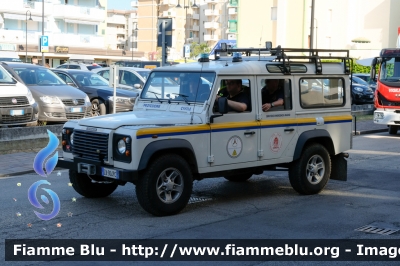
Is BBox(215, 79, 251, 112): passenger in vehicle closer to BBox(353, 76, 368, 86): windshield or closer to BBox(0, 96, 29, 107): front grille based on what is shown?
BBox(0, 96, 29, 107): front grille

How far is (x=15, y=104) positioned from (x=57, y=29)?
5209cm

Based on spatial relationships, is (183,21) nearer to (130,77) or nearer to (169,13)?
(169,13)

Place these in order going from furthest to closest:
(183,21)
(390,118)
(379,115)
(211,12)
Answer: (211,12) → (183,21) → (379,115) → (390,118)

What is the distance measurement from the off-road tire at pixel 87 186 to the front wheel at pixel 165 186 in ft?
4.77

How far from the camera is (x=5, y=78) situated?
55.0 ft

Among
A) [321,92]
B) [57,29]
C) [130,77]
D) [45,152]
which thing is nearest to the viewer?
[45,152]

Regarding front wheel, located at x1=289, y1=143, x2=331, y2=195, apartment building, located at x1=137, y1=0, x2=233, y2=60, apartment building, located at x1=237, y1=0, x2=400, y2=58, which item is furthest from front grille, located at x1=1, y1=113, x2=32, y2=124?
apartment building, located at x1=137, y1=0, x2=233, y2=60

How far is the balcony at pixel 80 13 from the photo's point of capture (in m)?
66.3

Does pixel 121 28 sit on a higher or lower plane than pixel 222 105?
higher

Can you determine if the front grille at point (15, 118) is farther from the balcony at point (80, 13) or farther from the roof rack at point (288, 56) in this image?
the balcony at point (80, 13)

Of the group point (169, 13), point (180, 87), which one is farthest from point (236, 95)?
point (169, 13)

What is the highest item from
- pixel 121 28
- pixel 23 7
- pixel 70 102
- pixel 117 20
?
pixel 117 20

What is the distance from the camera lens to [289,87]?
10.3m

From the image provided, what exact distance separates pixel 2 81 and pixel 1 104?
29.8 inches
